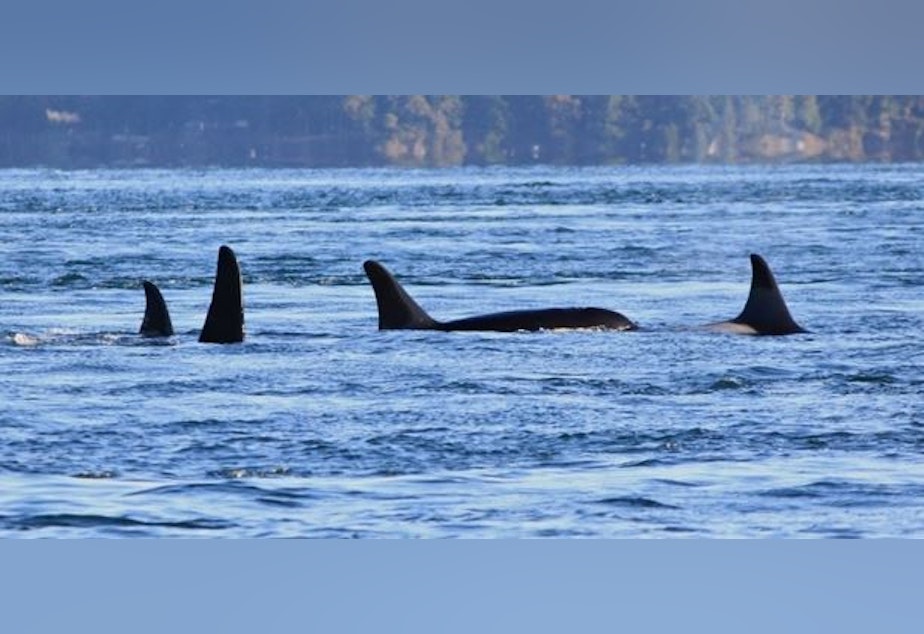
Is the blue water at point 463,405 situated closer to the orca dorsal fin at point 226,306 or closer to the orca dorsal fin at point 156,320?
the orca dorsal fin at point 226,306

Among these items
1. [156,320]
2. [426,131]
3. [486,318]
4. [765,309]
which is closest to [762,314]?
[765,309]

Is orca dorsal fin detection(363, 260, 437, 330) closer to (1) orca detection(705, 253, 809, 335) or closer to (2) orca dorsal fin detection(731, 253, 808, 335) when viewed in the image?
(1) orca detection(705, 253, 809, 335)

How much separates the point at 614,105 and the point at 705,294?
12631 centimetres

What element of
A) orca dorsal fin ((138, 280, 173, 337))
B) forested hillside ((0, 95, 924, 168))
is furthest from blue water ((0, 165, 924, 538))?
forested hillside ((0, 95, 924, 168))

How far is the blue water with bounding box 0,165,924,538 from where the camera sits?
44.9ft

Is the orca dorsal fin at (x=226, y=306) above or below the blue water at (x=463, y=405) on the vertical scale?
above

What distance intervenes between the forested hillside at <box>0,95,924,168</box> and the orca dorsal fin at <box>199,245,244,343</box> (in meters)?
130

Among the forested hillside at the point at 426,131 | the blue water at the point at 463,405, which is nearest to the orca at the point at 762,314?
the blue water at the point at 463,405

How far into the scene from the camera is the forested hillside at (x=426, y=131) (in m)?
155

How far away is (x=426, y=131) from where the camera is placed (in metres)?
157

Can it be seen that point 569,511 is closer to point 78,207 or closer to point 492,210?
point 492,210

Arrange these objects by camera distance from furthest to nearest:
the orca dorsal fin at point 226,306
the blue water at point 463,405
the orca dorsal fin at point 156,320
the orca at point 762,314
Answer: the orca at point 762,314
the orca dorsal fin at point 156,320
the orca dorsal fin at point 226,306
the blue water at point 463,405

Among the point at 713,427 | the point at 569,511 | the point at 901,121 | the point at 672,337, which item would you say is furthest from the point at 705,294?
the point at 901,121

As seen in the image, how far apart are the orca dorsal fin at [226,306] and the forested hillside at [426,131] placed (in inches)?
5100
